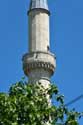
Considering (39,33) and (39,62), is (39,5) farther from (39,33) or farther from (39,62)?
(39,62)

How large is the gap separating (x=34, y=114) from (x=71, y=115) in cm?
104

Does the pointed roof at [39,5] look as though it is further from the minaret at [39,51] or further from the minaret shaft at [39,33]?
the minaret shaft at [39,33]

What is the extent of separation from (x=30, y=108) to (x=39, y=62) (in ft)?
52.5

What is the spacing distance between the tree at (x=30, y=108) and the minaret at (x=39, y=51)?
47.6 ft

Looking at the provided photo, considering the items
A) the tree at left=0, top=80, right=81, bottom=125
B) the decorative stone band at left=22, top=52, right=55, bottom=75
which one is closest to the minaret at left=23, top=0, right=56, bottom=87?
the decorative stone band at left=22, top=52, right=55, bottom=75

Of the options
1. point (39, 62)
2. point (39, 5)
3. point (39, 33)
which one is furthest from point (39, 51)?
point (39, 5)

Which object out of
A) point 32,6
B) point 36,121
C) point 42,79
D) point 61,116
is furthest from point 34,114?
point 32,6

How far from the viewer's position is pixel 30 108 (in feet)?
42.5

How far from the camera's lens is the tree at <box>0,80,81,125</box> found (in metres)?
12.8

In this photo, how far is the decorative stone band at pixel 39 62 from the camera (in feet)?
94.6

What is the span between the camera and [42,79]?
28.4m

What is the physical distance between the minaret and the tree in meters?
14.5

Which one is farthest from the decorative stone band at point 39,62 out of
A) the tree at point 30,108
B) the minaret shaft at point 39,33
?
the tree at point 30,108

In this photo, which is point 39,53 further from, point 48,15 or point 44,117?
point 44,117
